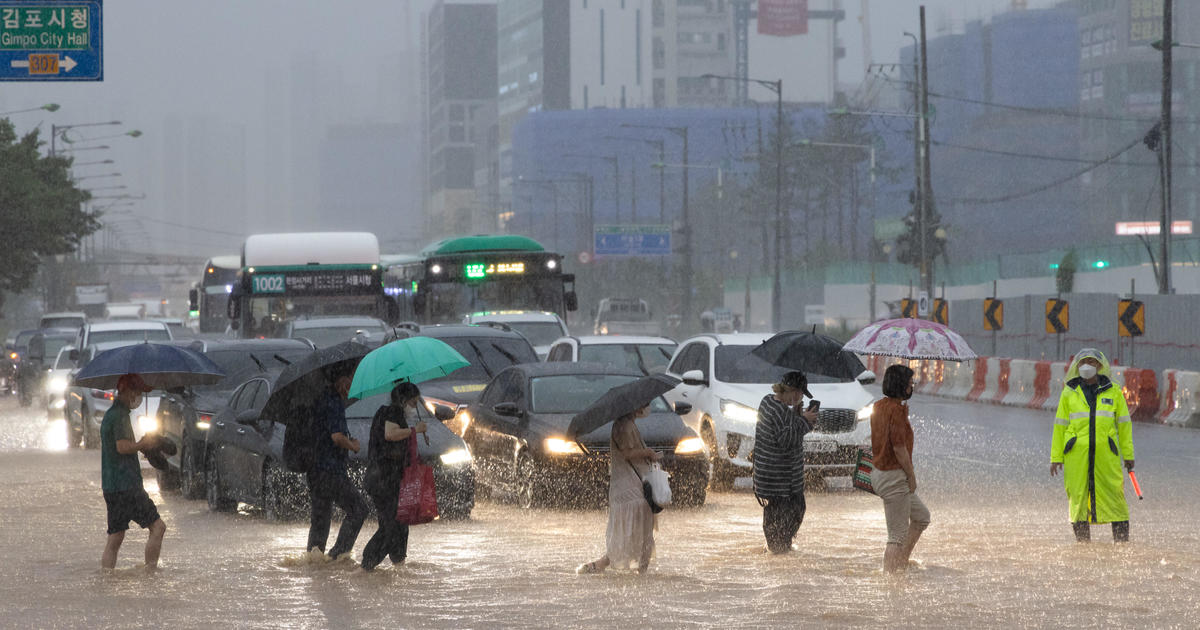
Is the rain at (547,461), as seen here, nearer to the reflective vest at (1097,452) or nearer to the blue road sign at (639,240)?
the reflective vest at (1097,452)

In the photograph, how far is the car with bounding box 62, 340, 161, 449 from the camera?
23109mm

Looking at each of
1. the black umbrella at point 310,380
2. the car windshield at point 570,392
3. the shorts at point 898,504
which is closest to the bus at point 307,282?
the car windshield at point 570,392

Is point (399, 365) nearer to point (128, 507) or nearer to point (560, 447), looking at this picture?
point (128, 507)

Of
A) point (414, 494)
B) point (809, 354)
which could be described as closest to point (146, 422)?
point (809, 354)

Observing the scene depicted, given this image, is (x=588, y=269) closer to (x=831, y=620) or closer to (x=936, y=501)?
Result: (x=936, y=501)

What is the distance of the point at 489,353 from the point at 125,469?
10.1 meters

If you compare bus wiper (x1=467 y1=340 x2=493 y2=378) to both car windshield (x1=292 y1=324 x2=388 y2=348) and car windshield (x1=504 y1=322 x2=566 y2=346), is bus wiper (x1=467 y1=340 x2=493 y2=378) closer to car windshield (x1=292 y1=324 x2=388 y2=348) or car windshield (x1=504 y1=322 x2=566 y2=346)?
car windshield (x1=292 y1=324 x2=388 y2=348)

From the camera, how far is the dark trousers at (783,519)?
12883 millimetres

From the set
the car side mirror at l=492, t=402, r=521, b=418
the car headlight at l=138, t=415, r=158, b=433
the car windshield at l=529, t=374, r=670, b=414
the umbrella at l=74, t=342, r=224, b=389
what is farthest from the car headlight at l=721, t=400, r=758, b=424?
the car headlight at l=138, t=415, r=158, b=433

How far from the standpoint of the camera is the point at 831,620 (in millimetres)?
10055

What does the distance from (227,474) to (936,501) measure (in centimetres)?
661

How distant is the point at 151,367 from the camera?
13516mm

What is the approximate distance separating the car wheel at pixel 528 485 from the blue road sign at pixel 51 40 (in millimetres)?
13563

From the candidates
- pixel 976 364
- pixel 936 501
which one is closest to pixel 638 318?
pixel 976 364
